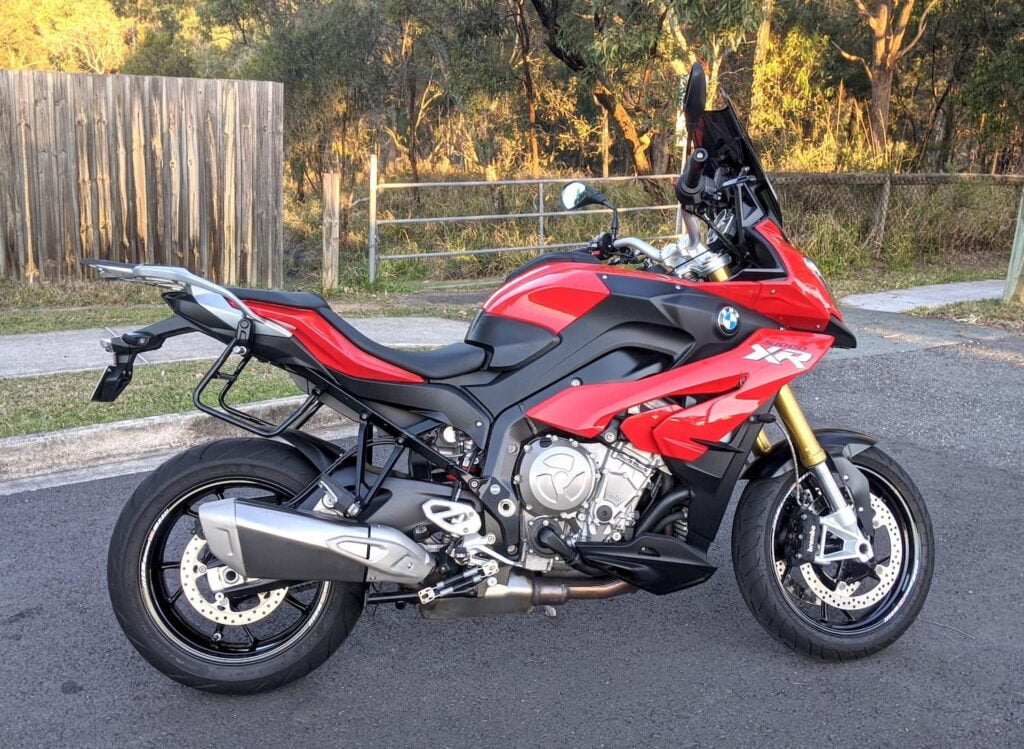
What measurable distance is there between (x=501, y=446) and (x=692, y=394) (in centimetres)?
66

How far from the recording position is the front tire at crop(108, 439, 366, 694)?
320 centimetres

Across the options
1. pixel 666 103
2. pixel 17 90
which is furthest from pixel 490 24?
pixel 17 90

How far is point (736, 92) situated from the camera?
19953 millimetres

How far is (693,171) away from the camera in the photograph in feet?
11.3

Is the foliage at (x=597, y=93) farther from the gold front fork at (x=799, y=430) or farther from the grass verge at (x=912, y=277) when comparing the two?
the gold front fork at (x=799, y=430)

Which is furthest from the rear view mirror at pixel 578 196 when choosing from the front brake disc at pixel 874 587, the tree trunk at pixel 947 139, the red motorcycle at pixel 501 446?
the tree trunk at pixel 947 139

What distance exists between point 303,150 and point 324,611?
19.8 meters

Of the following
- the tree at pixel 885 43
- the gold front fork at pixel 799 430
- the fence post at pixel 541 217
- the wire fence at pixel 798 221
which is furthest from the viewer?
the tree at pixel 885 43

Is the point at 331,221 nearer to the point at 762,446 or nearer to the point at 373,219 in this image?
the point at 373,219

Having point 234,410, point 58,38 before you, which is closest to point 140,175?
point 234,410

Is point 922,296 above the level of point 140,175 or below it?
below

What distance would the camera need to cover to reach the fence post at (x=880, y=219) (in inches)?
581

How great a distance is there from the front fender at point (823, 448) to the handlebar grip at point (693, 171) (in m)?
0.98

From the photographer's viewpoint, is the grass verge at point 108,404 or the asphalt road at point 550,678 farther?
the grass verge at point 108,404
